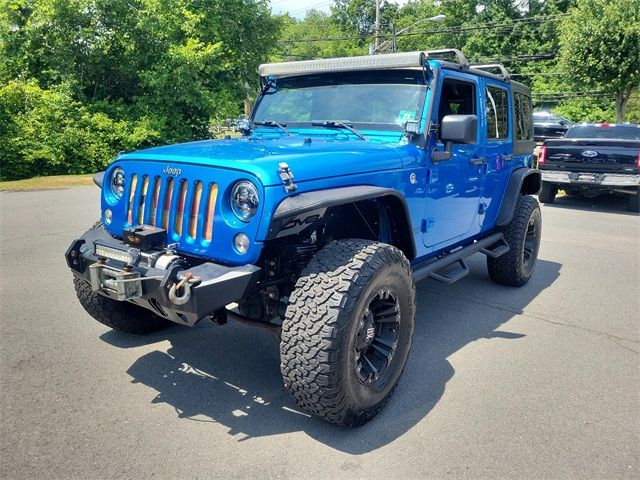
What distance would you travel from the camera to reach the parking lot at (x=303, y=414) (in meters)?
2.67

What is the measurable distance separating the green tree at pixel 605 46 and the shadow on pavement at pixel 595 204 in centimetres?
691

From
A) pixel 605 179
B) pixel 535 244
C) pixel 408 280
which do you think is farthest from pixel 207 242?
pixel 605 179

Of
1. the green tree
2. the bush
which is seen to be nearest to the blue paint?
the bush

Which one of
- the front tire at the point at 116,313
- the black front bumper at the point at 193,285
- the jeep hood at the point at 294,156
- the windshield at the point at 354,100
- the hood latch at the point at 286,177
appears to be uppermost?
the windshield at the point at 354,100

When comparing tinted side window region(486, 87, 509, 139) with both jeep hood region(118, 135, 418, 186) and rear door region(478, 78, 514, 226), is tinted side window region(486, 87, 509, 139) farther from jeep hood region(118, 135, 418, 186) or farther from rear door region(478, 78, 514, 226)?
jeep hood region(118, 135, 418, 186)

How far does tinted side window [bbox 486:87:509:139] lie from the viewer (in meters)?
4.88

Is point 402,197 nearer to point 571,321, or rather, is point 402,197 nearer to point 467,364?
point 467,364

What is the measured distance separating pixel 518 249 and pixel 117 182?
13.1ft

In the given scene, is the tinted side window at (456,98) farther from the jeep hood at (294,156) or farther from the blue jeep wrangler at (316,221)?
the jeep hood at (294,156)

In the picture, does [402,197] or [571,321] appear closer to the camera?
[402,197]

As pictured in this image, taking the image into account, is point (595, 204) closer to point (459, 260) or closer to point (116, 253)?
point (459, 260)

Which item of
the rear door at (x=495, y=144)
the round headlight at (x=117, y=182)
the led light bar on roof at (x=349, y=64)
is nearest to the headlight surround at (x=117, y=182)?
the round headlight at (x=117, y=182)

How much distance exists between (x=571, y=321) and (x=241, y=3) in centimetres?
2089

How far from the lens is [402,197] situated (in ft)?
10.9
